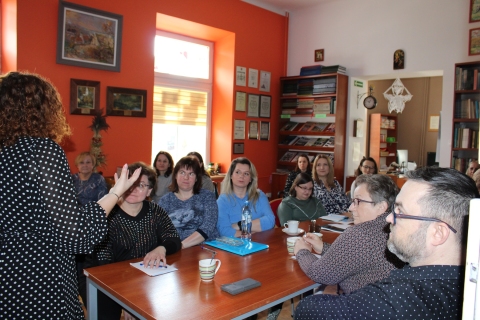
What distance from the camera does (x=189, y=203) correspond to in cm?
300

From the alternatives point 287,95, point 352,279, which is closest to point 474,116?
point 287,95

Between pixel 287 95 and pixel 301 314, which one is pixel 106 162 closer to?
pixel 287 95

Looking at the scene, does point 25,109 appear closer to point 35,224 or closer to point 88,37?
point 35,224

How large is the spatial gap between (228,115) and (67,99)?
8.45ft

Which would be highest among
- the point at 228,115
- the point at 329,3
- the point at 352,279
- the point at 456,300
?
the point at 329,3

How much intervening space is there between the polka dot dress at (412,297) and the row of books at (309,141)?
5202 mm

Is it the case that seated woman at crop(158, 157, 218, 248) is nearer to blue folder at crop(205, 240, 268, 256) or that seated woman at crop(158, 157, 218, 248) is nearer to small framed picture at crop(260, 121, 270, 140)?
blue folder at crop(205, 240, 268, 256)

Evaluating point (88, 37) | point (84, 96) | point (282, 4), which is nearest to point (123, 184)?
point (84, 96)

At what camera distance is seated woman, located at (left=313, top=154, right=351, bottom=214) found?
4461 mm

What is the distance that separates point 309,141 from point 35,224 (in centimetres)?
561

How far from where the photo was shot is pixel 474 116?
5.09 meters

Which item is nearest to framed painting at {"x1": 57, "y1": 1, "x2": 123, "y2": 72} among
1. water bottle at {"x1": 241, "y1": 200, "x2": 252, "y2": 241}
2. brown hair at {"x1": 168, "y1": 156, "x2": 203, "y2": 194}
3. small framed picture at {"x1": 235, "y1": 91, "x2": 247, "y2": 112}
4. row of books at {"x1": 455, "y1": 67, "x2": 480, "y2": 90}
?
small framed picture at {"x1": 235, "y1": 91, "x2": 247, "y2": 112}

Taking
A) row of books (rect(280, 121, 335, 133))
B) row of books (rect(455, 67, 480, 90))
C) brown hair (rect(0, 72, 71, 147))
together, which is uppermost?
row of books (rect(455, 67, 480, 90))

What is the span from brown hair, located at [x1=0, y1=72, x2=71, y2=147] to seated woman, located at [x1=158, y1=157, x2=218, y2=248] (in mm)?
1482
